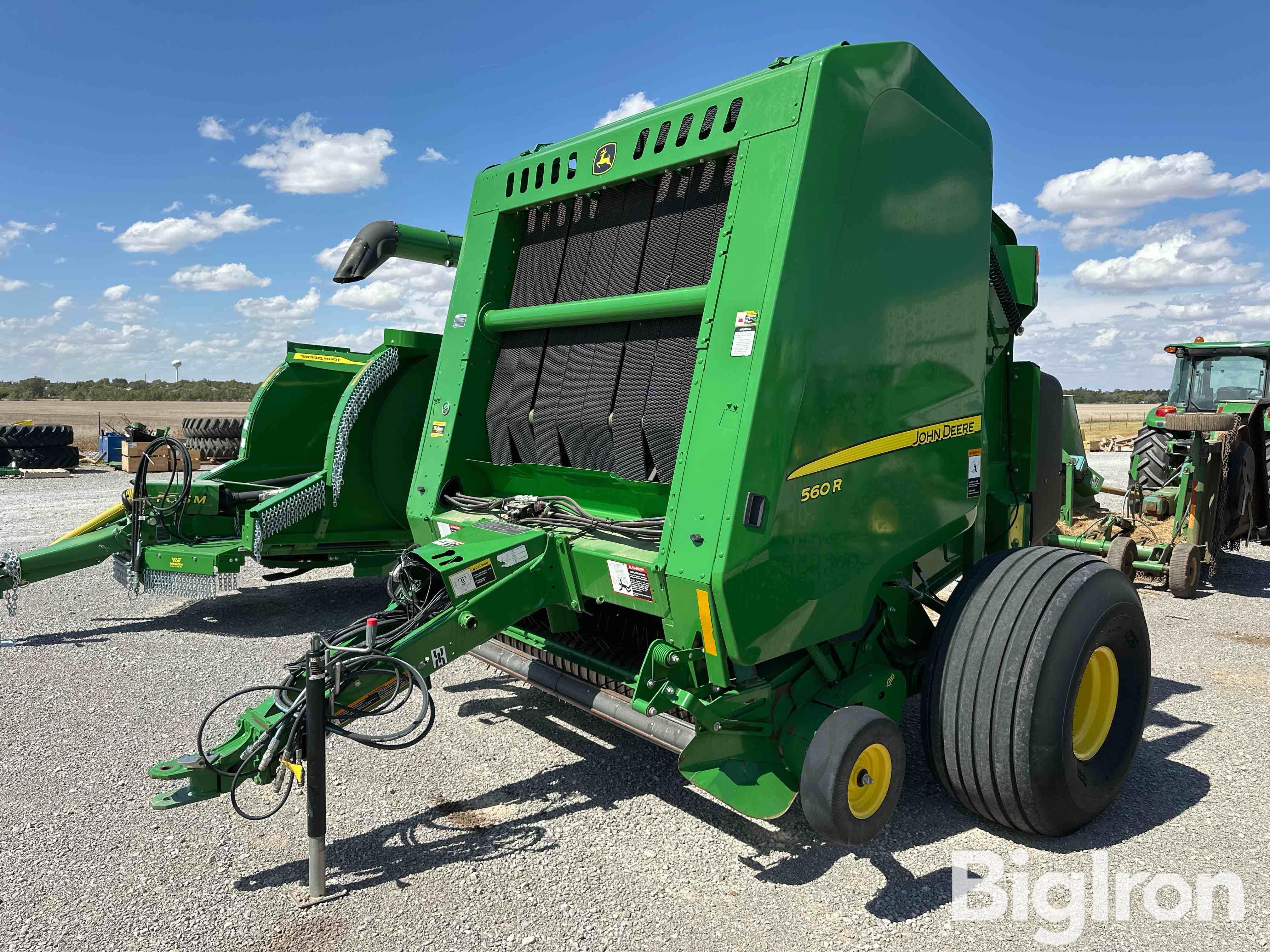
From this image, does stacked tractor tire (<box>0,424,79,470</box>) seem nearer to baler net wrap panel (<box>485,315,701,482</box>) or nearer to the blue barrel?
the blue barrel

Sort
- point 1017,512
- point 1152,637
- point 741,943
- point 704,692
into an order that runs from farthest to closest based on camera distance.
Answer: point 1152,637 < point 1017,512 < point 704,692 < point 741,943

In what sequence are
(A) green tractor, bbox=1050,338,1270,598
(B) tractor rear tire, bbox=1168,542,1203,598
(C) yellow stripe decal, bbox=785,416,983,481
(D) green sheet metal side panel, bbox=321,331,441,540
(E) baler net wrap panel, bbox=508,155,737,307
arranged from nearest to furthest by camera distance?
(C) yellow stripe decal, bbox=785,416,983,481
(E) baler net wrap panel, bbox=508,155,737,307
(D) green sheet metal side panel, bbox=321,331,441,540
(B) tractor rear tire, bbox=1168,542,1203,598
(A) green tractor, bbox=1050,338,1270,598

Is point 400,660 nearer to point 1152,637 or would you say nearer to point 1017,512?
point 1017,512

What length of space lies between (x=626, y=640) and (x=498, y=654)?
619mm

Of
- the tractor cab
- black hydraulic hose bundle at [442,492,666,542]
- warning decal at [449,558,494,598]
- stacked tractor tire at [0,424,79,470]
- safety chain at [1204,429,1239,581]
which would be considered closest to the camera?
warning decal at [449,558,494,598]

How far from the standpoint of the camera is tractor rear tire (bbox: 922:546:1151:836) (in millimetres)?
3254

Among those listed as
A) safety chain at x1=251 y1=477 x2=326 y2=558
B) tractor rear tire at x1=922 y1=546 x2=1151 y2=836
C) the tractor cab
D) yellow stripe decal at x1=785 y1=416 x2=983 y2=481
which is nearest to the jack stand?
yellow stripe decal at x1=785 y1=416 x2=983 y2=481

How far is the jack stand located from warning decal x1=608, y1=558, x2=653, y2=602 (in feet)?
3.53

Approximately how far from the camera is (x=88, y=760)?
4.12 metres

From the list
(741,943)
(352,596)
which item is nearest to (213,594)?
(352,596)

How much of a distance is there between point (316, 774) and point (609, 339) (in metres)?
2.13

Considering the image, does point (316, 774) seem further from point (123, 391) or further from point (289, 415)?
point (123, 391)

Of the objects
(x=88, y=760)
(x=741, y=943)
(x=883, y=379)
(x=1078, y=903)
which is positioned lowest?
(x=88, y=760)

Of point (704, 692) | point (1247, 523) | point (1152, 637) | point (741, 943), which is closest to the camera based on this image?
point (741, 943)
